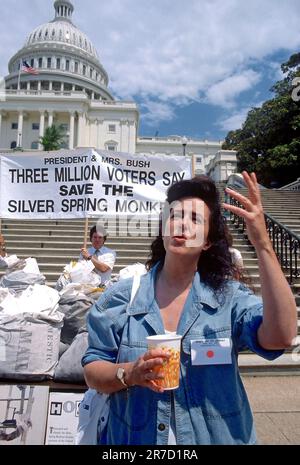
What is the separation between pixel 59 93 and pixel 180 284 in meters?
75.8

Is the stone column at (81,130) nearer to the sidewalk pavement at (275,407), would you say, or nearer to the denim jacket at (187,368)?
the sidewalk pavement at (275,407)

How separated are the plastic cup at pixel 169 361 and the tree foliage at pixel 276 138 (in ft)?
82.9

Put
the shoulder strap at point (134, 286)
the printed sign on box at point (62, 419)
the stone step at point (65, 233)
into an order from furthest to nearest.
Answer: the stone step at point (65, 233)
the printed sign on box at point (62, 419)
the shoulder strap at point (134, 286)

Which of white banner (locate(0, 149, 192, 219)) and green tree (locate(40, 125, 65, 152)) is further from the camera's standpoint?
green tree (locate(40, 125, 65, 152))

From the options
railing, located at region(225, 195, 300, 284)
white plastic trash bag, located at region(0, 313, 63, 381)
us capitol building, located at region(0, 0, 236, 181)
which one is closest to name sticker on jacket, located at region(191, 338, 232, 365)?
white plastic trash bag, located at region(0, 313, 63, 381)

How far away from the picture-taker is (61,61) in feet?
287

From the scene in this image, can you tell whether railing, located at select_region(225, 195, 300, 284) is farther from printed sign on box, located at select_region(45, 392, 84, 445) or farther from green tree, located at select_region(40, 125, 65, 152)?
green tree, located at select_region(40, 125, 65, 152)

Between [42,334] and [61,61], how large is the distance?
96.6m

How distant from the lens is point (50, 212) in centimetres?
534

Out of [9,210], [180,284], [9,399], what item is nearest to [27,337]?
[9,399]

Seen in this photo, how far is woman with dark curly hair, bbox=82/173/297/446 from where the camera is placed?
1339mm

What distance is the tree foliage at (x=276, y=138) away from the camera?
81.4 feet

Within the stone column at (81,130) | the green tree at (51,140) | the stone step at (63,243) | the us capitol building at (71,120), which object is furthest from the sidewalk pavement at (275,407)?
the stone column at (81,130)

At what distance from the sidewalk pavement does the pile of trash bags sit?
5.36 ft
